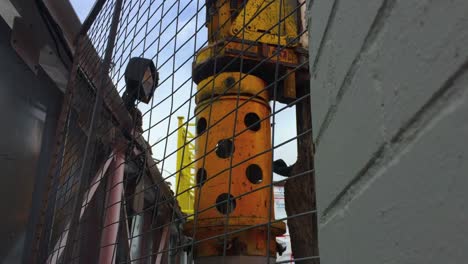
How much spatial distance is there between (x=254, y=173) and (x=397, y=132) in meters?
2.72

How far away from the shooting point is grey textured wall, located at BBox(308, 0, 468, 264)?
0.38 metres

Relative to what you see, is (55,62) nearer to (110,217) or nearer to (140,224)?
(110,217)

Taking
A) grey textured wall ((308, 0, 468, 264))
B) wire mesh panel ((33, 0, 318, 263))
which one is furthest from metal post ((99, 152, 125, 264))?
grey textured wall ((308, 0, 468, 264))

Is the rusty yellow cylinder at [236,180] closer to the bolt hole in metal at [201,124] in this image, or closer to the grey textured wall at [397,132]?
the bolt hole in metal at [201,124]

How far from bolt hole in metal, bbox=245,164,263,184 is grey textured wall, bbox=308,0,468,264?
2.44 metres

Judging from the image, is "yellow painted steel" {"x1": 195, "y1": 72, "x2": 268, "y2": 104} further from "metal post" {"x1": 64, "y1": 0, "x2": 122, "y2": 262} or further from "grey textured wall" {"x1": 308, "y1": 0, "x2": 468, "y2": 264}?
"grey textured wall" {"x1": 308, "y1": 0, "x2": 468, "y2": 264}

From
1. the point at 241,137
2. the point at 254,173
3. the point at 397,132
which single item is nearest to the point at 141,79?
the point at 241,137

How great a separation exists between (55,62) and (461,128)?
2.35m

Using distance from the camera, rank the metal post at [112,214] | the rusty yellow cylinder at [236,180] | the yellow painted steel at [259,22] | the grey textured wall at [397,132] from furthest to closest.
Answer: the yellow painted steel at [259,22] → the rusty yellow cylinder at [236,180] → the metal post at [112,214] → the grey textured wall at [397,132]

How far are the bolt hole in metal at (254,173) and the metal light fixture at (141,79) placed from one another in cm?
91

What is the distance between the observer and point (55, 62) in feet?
7.98

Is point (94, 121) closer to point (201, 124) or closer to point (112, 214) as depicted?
point (112, 214)

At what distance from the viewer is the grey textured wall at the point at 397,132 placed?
38 centimetres

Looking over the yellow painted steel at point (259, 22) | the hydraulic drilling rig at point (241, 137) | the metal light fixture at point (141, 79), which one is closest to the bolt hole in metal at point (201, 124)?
the hydraulic drilling rig at point (241, 137)
